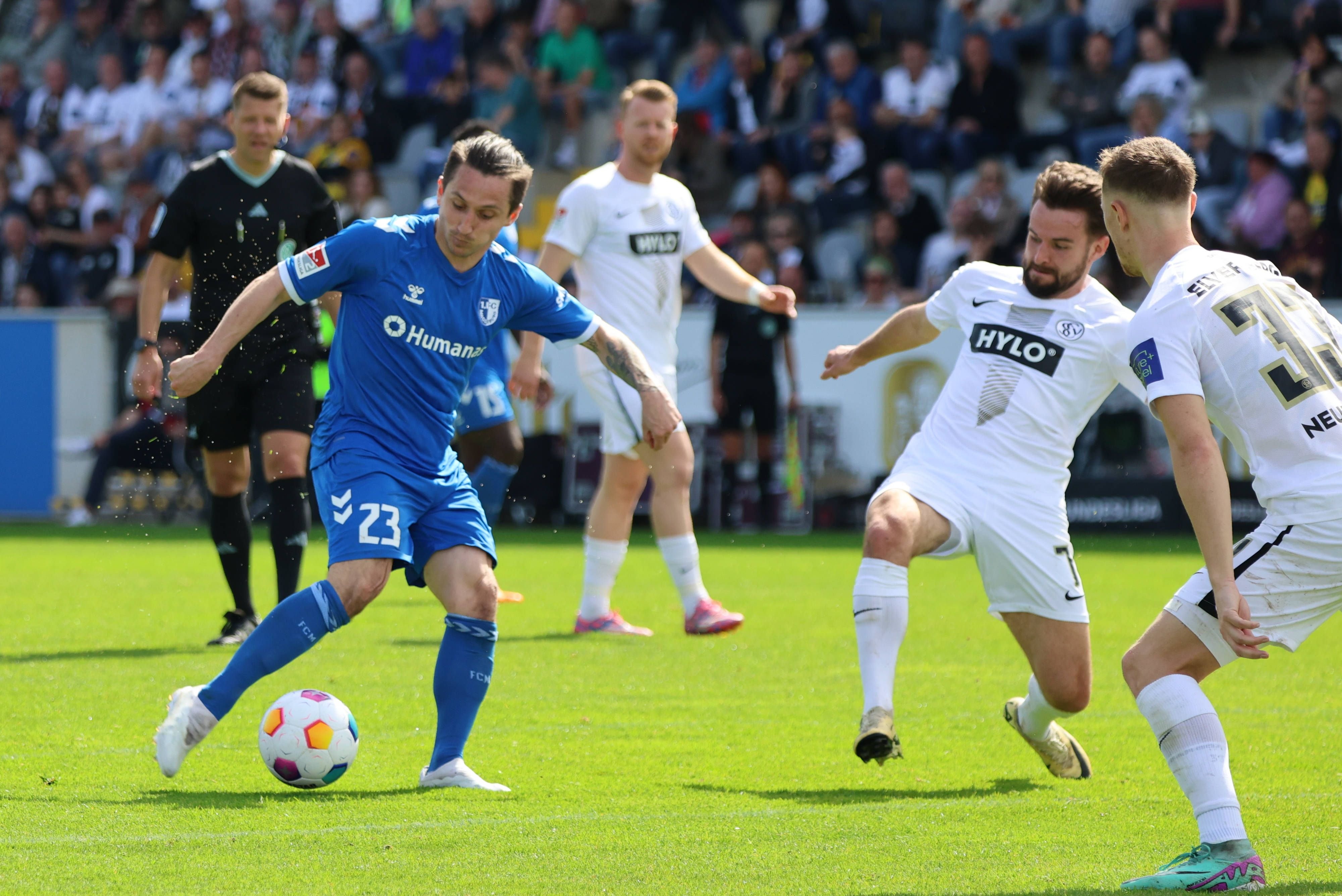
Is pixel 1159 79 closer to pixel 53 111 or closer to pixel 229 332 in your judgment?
pixel 229 332

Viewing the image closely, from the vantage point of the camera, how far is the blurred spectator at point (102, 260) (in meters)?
19.1

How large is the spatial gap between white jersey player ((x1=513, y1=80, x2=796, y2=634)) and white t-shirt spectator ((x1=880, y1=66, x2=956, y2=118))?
9.63m

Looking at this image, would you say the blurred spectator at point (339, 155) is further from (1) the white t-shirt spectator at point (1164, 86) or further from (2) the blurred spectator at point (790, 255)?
(1) the white t-shirt spectator at point (1164, 86)

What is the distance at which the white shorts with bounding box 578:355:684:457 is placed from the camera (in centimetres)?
861

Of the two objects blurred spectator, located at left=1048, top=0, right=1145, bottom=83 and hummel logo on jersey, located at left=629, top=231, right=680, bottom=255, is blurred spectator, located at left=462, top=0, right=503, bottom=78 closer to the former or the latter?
blurred spectator, located at left=1048, top=0, right=1145, bottom=83

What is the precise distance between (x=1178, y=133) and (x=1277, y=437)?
13.2m

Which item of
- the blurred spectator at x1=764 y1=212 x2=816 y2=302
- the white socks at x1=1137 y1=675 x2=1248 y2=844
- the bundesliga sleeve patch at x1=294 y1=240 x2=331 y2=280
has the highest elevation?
the blurred spectator at x1=764 y1=212 x2=816 y2=302

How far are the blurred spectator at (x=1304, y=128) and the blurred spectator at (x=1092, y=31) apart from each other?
167cm

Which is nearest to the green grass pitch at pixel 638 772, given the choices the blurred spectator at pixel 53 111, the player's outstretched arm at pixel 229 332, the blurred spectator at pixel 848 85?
the player's outstretched arm at pixel 229 332

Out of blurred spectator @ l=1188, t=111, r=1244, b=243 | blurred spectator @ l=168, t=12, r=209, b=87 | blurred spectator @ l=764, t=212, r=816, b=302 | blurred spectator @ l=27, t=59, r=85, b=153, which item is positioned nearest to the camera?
blurred spectator @ l=764, t=212, r=816, b=302

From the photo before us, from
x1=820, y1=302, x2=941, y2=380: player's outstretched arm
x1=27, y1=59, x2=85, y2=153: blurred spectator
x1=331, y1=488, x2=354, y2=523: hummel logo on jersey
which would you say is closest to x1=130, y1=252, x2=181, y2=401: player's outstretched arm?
x1=331, y1=488, x2=354, y2=523: hummel logo on jersey

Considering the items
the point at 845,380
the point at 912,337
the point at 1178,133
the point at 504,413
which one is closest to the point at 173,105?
the point at 845,380

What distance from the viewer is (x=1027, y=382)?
5.66 m

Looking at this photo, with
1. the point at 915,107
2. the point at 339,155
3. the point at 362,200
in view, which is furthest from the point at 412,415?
the point at 339,155
